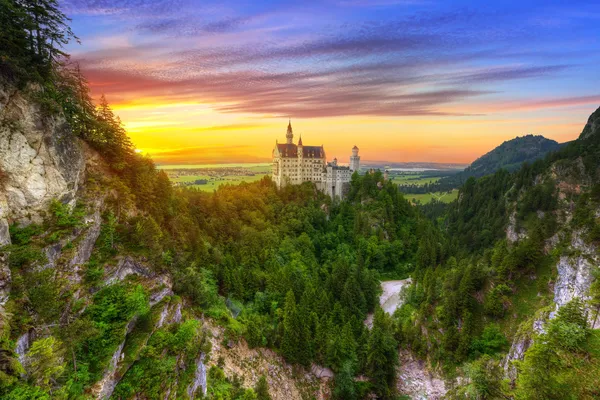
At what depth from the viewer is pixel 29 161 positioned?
25484mm

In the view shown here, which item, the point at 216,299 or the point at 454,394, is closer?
the point at 454,394

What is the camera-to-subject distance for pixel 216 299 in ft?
160

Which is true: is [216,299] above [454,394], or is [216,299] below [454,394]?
above

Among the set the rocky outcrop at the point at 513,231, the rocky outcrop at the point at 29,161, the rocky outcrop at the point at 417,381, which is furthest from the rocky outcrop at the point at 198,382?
the rocky outcrop at the point at 513,231

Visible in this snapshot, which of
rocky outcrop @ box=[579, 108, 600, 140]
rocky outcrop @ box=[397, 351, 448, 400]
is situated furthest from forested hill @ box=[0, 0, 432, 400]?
rocky outcrop @ box=[579, 108, 600, 140]

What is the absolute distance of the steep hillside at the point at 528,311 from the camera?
24078 millimetres

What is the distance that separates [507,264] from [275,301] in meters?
44.1

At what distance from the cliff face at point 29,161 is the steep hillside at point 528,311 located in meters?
43.0

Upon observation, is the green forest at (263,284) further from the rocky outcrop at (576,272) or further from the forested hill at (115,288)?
the rocky outcrop at (576,272)

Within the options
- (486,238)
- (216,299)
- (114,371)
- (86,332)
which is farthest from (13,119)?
(486,238)

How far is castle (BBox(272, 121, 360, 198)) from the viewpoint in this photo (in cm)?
11300

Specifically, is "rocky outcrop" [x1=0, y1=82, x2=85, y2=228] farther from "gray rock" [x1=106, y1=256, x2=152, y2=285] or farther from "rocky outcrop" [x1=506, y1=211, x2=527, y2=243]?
"rocky outcrop" [x1=506, y1=211, x2=527, y2=243]

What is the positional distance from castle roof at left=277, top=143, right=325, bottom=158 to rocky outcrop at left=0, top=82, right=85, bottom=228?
86.2m

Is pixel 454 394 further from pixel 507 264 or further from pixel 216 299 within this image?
pixel 216 299
